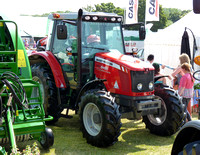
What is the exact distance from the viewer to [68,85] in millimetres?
6422

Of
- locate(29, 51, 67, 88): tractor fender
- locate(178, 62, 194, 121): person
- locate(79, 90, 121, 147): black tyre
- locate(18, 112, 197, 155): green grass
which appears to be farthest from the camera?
locate(178, 62, 194, 121): person

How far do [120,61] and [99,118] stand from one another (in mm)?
1053

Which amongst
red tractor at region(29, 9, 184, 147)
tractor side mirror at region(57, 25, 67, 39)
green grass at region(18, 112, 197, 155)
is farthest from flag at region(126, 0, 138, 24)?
tractor side mirror at region(57, 25, 67, 39)

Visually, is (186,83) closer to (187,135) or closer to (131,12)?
(187,135)

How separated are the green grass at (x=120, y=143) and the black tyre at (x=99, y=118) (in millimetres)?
178

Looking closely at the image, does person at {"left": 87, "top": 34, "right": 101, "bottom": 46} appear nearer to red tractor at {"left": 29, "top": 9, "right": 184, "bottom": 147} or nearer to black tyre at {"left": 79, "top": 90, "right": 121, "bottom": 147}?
red tractor at {"left": 29, "top": 9, "right": 184, "bottom": 147}

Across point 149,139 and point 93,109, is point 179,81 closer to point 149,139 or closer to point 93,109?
point 149,139

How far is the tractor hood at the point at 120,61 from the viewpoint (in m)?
5.55

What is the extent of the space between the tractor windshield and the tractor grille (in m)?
0.90

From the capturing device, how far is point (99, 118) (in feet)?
17.5

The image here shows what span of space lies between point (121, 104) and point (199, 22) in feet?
23.3

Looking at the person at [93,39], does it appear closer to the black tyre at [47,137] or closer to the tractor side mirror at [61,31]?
the tractor side mirror at [61,31]

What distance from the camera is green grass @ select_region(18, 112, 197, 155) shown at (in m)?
5.15

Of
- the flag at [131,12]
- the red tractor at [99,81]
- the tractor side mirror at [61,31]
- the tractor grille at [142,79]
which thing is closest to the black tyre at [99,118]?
the red tractor at [99,81]
